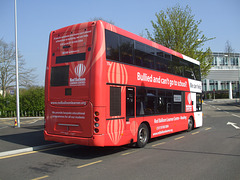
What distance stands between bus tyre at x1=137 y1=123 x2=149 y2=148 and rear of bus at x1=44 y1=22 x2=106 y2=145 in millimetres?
2394

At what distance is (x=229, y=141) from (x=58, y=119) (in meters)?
7.34

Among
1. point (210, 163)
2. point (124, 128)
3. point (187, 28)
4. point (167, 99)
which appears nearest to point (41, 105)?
point (187, 28)

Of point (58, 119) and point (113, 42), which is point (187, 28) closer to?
point (113, 42)

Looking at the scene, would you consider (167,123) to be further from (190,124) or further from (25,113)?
(25,113)

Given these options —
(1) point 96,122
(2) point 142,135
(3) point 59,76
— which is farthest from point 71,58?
(2) point 142,135

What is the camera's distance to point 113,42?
26.4ft

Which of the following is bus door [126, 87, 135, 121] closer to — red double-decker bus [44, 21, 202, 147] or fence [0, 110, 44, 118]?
red double-decker bus [44, 21, 202, 147]

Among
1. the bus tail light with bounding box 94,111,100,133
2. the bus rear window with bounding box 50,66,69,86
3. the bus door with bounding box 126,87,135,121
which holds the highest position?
the bus rear window with bounding box 50,66,69,86

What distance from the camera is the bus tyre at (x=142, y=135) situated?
359 inches

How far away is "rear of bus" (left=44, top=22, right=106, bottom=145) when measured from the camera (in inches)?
294

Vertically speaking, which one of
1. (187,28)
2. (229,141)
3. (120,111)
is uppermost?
(187,28)

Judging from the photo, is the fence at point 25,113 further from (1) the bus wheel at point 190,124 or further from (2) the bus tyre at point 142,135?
(2) the bus tyre at point 142,135

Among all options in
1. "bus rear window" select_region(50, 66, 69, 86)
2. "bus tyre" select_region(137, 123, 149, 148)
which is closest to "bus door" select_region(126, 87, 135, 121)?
"bus tyre" select_region(137, 123, 149, 148)

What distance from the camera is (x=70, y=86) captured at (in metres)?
7.86
